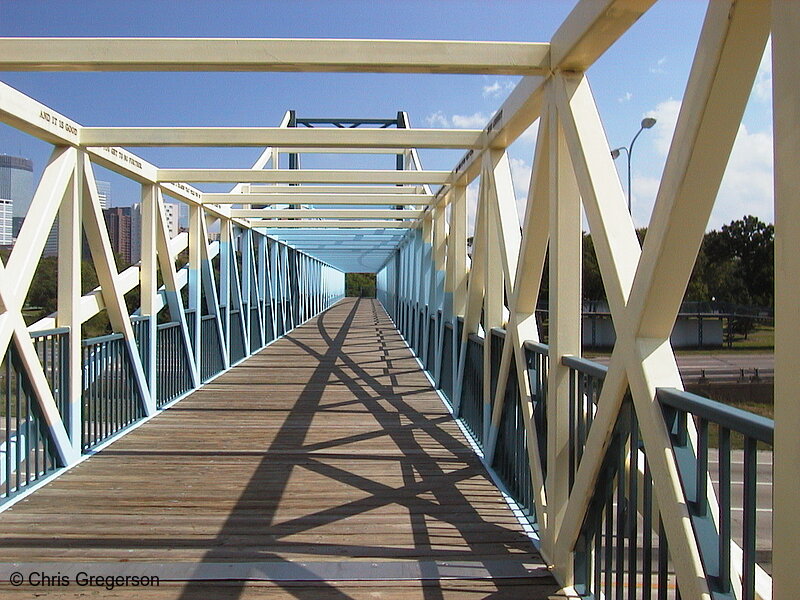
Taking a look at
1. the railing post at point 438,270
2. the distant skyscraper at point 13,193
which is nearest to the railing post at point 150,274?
the distant skyscraper at point 13,193

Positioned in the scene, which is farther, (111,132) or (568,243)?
(111,132)

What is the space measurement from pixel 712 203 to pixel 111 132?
4.55m

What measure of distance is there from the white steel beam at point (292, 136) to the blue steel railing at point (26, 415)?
1671 millimetres

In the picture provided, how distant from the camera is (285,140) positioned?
17.3 ft

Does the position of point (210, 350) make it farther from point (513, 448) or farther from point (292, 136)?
point (513, 448)

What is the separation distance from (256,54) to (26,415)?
2.76 metres

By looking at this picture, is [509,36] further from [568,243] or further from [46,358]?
[46,358]

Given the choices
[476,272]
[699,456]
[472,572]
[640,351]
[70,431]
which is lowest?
[472,572]

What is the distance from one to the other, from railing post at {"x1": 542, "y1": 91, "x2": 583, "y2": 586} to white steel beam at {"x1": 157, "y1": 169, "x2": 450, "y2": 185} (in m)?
3.98

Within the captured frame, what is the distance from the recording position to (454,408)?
6777mm

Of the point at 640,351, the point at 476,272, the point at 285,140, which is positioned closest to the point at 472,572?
the point at 640,351

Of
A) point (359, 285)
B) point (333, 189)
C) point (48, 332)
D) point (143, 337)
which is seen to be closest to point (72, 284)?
point (48, 332)

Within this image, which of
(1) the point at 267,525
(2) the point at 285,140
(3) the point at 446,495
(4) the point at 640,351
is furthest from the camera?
(2) the point at 285,140

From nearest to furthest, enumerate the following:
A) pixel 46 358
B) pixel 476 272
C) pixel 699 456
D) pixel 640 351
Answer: pixel 699 456
pixel 640 351
pixel 46 358
pixel 476 272
